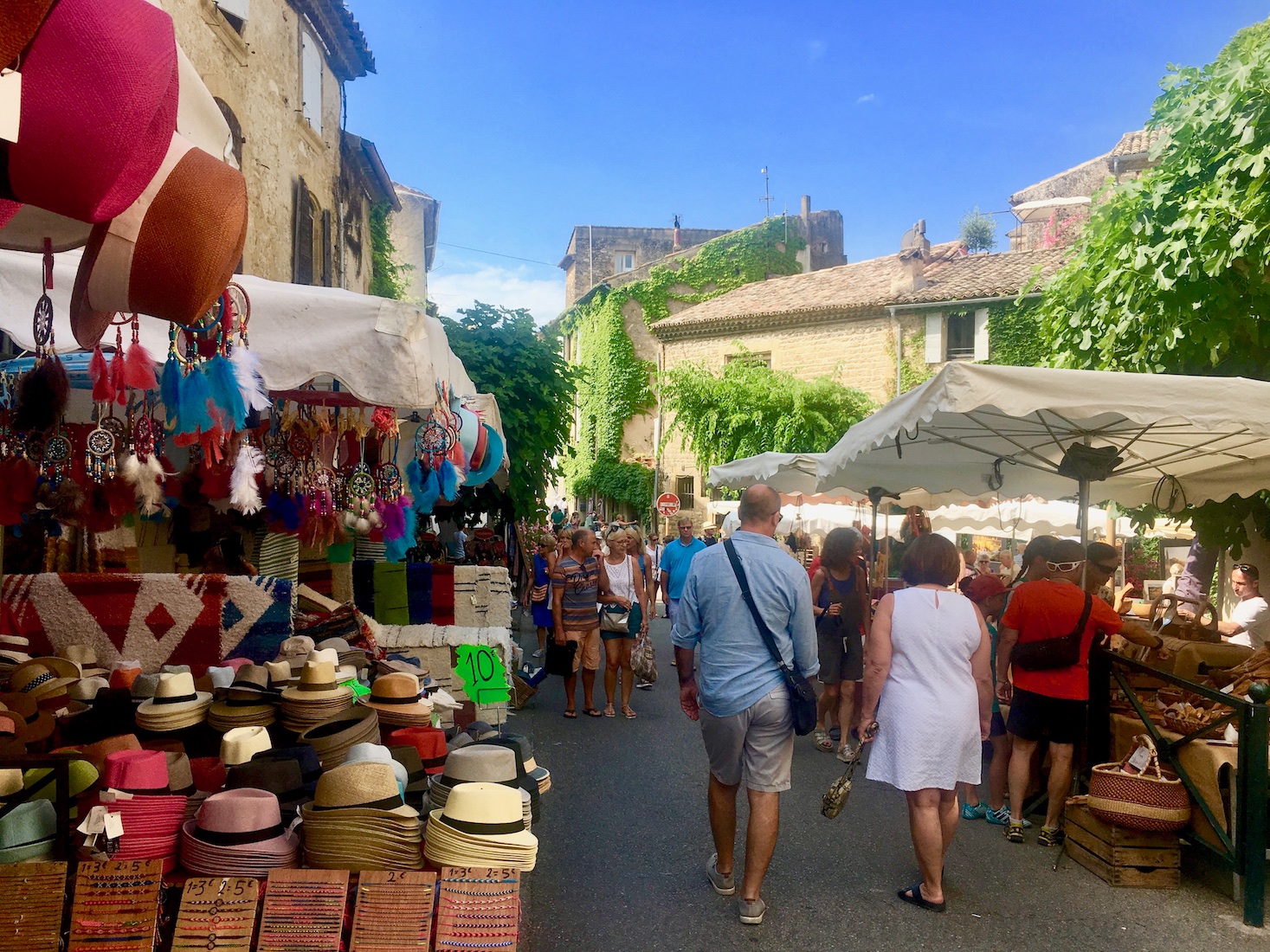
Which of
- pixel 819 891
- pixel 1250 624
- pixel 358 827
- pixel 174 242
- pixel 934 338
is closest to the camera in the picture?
pixel 174 242

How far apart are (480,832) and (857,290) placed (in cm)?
2925

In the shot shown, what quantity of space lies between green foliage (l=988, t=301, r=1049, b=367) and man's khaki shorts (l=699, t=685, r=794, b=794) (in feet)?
78.7

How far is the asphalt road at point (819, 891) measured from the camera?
4.14 meters

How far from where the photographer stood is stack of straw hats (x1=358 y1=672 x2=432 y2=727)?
4328mm

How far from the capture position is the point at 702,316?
Result: 107 feet

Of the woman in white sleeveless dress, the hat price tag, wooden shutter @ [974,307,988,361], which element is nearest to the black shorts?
the woman in white sleeveless dress

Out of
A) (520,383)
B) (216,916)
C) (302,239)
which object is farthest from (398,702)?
(302,239)

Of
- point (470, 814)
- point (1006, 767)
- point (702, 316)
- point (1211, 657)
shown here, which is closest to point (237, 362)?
point (470, 814)

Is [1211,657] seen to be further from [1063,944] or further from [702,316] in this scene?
[702,316]

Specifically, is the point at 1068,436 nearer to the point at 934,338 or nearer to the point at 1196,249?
the point at 1196,249

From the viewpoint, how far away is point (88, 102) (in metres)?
1.41

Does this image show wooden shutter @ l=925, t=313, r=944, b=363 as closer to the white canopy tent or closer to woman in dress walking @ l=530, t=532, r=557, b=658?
woman in dress walking @ l=530, t=532, r=557, b=658

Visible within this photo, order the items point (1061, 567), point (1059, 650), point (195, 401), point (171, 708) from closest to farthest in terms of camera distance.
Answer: point (195, 401) < point (171, 708) < point (1059, 650) < point (1061, 567)

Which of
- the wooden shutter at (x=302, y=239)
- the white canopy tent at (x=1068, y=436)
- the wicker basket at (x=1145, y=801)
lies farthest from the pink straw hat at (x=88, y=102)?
the wooden shutter at (x=302, y=239)
